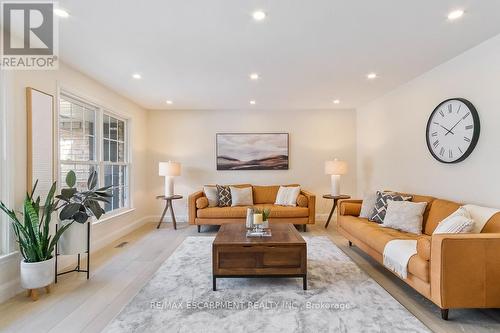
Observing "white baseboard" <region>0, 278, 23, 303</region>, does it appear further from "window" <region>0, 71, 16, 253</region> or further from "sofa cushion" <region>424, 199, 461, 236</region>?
"sofa cushion" <region>424, 199, 461, 236</region>

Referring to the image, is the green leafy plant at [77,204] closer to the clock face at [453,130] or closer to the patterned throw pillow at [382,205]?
the patterned throw pillow at [382,205]

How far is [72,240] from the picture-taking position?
2730 mm

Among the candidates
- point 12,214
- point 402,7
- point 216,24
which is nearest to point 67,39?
point 216,24

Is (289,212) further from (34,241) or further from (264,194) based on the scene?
(34,241)

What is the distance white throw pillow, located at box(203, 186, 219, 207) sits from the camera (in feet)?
16.2

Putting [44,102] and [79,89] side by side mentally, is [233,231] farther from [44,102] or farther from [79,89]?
[79,89]

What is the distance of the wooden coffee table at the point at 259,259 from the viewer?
253 cm

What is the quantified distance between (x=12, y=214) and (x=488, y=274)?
4011 mm

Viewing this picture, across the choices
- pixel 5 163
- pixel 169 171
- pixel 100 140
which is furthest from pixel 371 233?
pixel 100 140

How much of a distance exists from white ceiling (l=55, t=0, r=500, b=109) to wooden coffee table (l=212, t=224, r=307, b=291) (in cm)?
204

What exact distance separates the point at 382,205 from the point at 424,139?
1081 mm

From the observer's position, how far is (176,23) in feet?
7.43

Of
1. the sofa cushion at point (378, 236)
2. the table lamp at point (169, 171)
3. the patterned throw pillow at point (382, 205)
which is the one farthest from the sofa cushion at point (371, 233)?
the table lamp at point (169, 171)

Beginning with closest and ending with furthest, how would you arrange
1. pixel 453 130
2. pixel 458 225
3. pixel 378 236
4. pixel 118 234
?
pixel 458 225 → pixel 378 236 → pixel 453 130 → pixel 118 234
